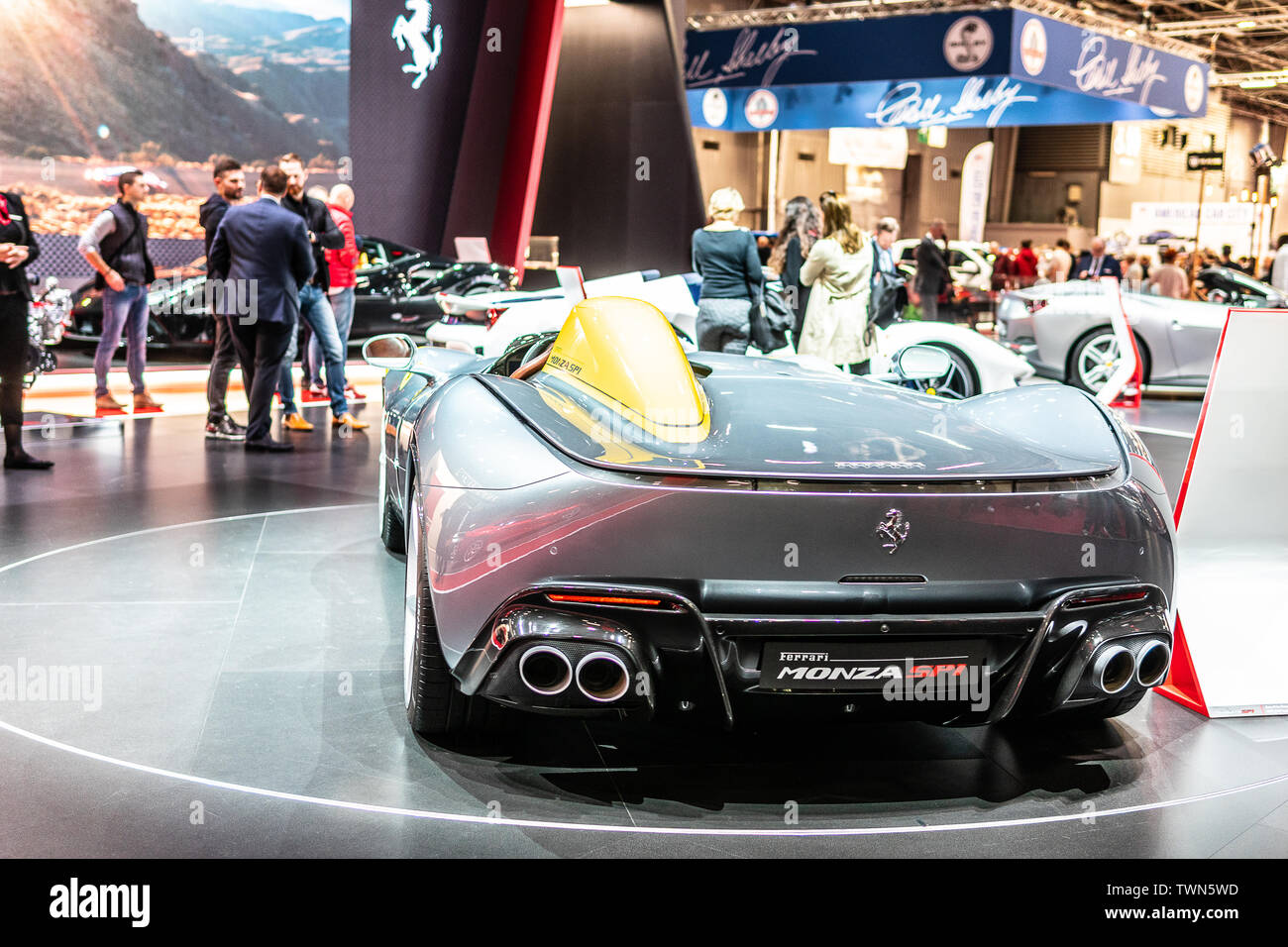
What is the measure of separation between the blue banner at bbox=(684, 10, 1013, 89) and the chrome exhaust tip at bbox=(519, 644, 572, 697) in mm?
16968

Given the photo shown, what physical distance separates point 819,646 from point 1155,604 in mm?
773

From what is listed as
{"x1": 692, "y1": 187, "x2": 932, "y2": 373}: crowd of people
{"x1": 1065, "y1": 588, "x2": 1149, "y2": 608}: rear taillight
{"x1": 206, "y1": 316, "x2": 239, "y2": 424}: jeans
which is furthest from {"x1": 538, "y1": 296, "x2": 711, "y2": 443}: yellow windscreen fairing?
{"x1": 206, "y1": 316, "x2": 239, "y2": 424}: jeans

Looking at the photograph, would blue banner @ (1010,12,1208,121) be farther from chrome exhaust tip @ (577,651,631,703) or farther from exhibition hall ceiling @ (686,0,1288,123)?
chrome exhaust tip @ (577,651,631,703)

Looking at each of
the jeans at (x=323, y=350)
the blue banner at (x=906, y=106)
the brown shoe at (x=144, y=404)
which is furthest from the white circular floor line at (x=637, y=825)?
the blue banner at (x=906, y=106)

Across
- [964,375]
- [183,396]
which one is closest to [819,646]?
[964,375]

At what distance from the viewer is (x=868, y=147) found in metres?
31.4

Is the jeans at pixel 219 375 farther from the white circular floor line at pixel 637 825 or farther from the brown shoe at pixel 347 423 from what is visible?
the white circular floor line at pixel 637 825

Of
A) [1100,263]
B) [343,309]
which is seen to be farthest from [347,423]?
[1100,263]

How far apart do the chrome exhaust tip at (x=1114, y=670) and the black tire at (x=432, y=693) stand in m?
1.35

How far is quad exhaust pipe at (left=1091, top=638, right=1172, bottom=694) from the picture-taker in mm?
2699

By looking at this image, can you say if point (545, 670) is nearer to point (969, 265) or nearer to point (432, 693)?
point (432, 693)

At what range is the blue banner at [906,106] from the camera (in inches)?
786

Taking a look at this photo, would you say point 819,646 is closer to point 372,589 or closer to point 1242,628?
point 1242,628
